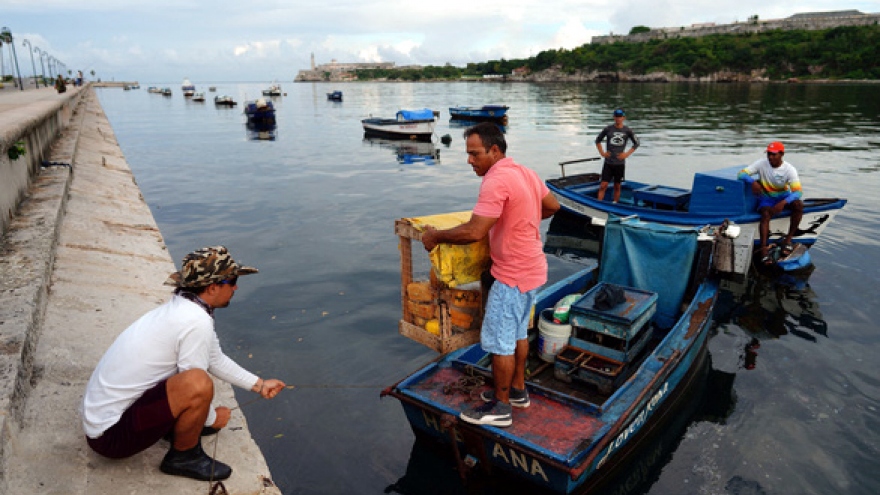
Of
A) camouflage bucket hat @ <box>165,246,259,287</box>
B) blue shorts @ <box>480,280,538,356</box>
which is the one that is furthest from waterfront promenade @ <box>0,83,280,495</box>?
blue shorts @ <box>480,280,538,356</box>

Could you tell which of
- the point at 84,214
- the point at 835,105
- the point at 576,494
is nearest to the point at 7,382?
the point at 576,494

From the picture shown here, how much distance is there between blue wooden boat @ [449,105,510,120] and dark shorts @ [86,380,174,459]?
4265 cm

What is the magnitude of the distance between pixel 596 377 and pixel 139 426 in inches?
187

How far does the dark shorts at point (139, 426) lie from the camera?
3705mm

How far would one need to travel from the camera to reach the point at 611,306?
677cm

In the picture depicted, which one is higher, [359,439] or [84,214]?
[84,214]

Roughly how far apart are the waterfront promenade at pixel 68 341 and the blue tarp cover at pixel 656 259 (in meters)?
5.96

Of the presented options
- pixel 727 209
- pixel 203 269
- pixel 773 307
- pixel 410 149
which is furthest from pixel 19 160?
pixel 410 149

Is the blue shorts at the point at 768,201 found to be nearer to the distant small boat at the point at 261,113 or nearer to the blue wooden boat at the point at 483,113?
the blue wooden boat at the point at 483,113

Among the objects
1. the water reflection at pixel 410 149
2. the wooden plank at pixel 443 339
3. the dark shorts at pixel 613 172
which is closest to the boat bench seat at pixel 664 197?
the dark shorts at pixel 613 172

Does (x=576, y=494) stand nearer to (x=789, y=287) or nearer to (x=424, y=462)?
(x=424, y=462)

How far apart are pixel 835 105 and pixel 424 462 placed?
60626mm

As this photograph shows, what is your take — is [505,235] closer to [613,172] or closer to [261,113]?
[613,172]

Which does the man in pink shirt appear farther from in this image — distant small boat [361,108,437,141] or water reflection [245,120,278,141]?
water reflection [245,120,278,141]
